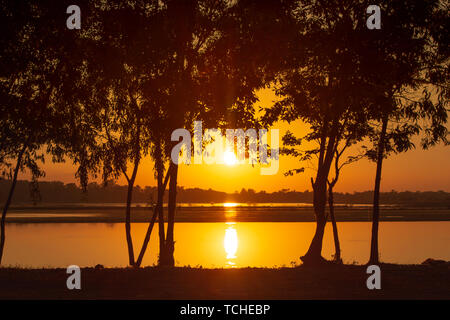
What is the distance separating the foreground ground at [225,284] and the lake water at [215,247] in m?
13.2

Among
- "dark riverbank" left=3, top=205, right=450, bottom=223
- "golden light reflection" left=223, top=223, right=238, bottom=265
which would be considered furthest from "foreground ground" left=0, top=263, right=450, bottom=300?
"dark riverbank" left=3, top=205, right=450, bottom=223

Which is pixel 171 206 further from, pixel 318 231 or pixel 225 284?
pixel 225 284

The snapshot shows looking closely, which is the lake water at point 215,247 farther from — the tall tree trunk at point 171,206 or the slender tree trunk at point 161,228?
the tall tree trunk at point 171,206

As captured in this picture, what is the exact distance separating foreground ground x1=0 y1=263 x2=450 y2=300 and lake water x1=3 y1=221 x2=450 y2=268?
13190mm

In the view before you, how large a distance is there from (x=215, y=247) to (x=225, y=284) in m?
32.0

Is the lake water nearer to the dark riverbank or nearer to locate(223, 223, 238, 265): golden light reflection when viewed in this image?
locate(223, 223, 238, 265): golden light reflection

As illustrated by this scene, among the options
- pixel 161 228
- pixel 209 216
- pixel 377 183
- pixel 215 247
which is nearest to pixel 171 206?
pixel 161 228

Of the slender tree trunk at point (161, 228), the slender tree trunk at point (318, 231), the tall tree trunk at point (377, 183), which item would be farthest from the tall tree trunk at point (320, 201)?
the slender tree trunk at point (161, 228)

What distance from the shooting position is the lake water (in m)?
42.8

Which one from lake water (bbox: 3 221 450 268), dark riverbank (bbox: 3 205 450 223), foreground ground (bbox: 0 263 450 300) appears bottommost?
lake water (bbox: 3 221 450 268)

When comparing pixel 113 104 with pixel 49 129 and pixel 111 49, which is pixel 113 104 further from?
pixel 111 49

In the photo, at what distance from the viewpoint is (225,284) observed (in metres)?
19.7

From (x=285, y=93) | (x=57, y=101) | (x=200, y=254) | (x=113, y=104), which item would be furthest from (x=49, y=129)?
(x=200, y=254)

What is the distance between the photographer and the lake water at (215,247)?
140 ft
